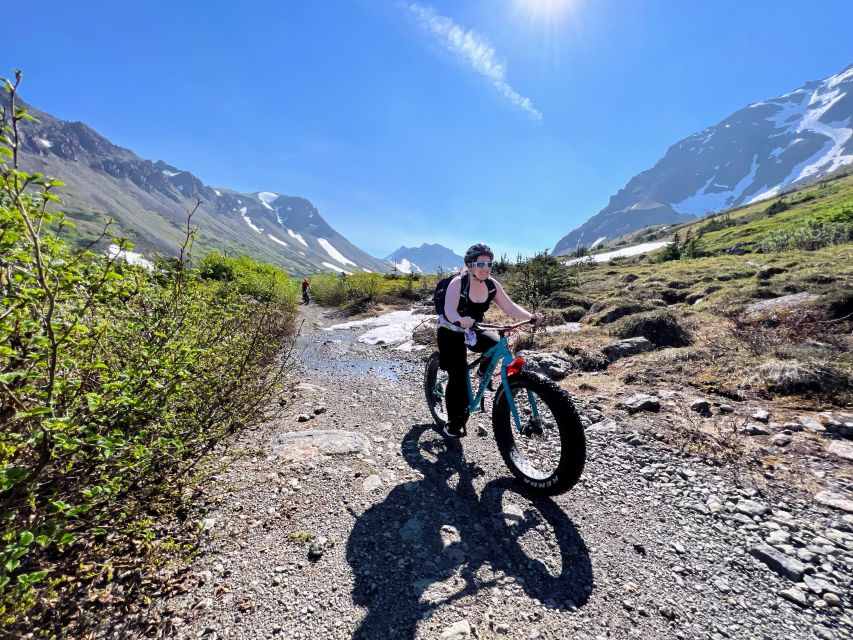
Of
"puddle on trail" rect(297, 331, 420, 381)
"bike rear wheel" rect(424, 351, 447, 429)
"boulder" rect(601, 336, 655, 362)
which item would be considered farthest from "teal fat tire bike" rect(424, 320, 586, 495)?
"puddle on trail" rect(297, 331, 420, 381)

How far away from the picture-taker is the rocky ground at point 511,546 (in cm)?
266

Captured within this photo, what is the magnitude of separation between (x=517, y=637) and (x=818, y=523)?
3574mm

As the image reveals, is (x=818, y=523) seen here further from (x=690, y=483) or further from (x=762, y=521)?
(x=690, y=483)

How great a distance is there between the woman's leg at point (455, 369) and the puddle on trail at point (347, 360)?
4.38 m

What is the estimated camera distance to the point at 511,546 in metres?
3.50

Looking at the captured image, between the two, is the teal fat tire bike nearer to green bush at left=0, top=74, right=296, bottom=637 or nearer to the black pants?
the black pants

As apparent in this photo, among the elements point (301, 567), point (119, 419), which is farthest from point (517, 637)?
point (119, 419)

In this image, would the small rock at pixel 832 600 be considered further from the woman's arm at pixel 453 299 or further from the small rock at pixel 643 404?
the woman's arm at pixel 453 299

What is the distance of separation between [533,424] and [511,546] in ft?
5.08

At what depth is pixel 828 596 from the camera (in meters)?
2.75

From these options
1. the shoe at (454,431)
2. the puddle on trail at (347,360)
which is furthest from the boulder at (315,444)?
the puddle on trail at (347,360)

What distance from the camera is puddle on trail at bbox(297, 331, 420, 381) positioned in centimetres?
1042

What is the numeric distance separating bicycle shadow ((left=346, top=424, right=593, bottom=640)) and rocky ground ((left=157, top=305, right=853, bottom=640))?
2 cm

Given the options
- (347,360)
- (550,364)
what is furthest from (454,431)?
(347,360)
